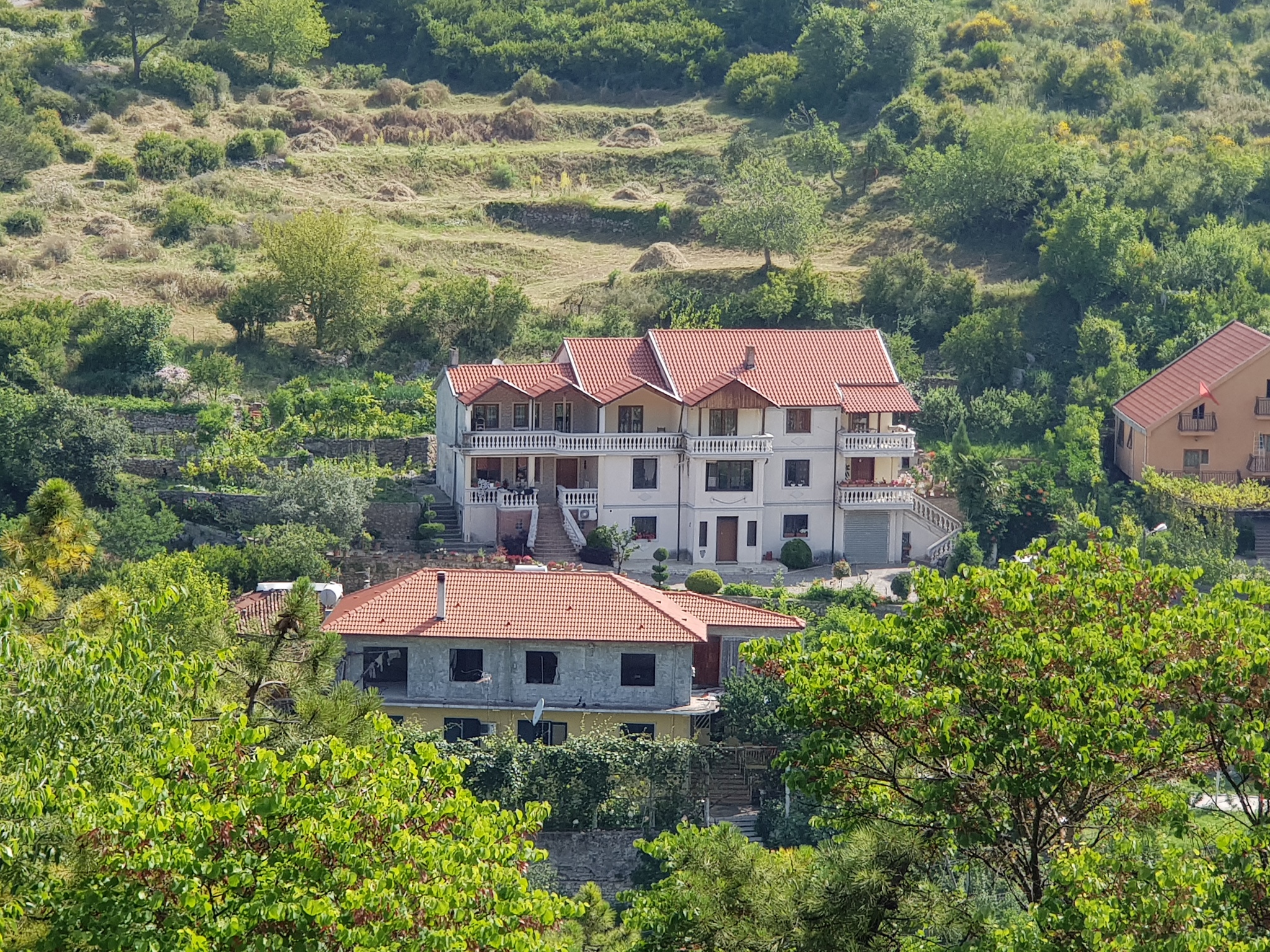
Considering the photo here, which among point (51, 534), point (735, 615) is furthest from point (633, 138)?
point (51, 534)

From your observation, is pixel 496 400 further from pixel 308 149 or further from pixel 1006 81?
pixel 1006 81

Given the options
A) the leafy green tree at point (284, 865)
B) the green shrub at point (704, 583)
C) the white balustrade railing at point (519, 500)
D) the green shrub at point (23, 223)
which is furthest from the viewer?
the green shrub at point (23, 223)

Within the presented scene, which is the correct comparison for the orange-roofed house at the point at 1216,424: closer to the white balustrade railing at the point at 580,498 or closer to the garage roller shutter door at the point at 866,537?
the garage roller shutter door at the point at 866,537

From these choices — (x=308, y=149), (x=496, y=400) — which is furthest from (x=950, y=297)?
(x=308, y=149)

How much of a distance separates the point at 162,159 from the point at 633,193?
19.1 meters

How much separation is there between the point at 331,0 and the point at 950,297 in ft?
142

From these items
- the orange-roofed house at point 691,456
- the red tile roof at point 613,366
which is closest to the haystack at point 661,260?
the red tile roof at point 613,366

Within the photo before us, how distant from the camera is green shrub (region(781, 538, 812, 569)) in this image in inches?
2354

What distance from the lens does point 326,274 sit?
69.4 metres

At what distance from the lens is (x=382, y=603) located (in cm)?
4925

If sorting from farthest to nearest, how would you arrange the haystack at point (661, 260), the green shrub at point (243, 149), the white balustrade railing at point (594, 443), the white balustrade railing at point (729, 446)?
the green shrub at point (243, 149) < the haystack at point (661, 260) < the white balustrade railing at point (594, 443) < the white balustrade railing at point (729, 446)

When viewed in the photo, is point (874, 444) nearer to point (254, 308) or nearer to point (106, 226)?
point (254, 308)

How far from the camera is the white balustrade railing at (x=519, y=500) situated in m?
59.2

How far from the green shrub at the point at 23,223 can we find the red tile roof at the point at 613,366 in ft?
81.8
